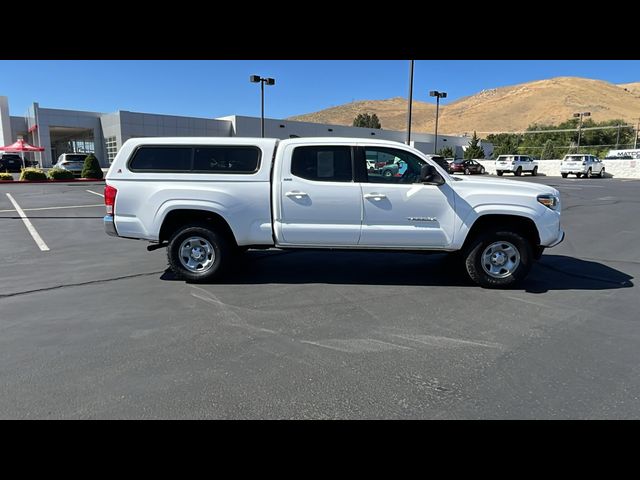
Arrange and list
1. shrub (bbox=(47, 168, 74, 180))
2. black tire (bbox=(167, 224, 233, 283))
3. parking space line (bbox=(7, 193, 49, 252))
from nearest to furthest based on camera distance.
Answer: black tire (bbox=(167, 224, 233, 283)), parking space line (bbox=(7, 193, 49, 252)), shrub (bbox=(47, 168, 74, 180))

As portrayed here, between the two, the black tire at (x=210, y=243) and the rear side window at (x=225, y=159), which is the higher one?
the rear side window at (x=225, y=159)

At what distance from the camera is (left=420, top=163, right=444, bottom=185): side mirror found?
5284mm

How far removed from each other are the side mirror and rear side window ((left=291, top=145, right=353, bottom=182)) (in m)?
0.94

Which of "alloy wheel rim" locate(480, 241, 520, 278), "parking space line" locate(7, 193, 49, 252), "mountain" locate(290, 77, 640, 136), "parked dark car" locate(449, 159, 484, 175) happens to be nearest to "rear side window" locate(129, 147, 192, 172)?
"parking space line" locate(7, 193, 49, 252)

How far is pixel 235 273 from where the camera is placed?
20.4 ft

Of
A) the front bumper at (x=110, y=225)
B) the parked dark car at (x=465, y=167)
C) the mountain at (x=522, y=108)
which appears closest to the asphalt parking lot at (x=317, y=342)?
the front bumper at (x=110, y=225)

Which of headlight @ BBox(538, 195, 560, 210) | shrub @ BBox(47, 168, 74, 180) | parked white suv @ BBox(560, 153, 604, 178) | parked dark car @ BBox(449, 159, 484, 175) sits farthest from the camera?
parked dark car @ BBox(449, 159, 484, 175)

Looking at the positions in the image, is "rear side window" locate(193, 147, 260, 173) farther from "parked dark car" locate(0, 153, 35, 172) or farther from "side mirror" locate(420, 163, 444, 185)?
"parked dark car" locate(0, 153, 35, 172)

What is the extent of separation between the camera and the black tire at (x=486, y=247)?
17.7ft

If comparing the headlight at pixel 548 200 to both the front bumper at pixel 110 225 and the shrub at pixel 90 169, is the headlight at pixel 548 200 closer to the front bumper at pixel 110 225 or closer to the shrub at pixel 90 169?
the front bumper at pixel 110 225

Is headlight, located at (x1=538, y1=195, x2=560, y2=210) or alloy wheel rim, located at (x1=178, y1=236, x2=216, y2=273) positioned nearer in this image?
headlight, located at (x1=538, y1=195, x2=560, y2=210)

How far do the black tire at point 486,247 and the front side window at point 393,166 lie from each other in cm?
120
